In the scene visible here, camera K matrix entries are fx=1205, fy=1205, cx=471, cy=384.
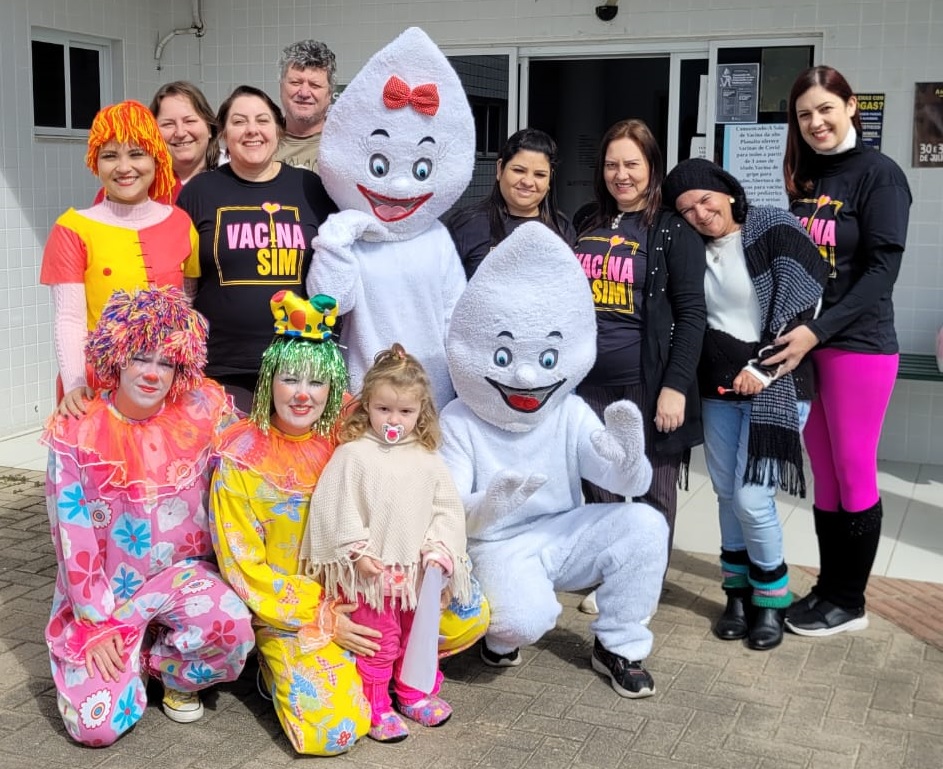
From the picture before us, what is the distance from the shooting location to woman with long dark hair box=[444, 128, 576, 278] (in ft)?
14.5

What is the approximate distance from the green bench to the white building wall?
95mm

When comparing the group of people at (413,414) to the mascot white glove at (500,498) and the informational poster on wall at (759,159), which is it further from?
the informational poster on wall at (759,159)

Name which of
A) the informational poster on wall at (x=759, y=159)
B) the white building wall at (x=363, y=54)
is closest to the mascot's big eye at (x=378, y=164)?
→ the informational poster on wall at (x=759, y=159)

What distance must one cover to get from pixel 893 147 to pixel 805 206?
3.00m

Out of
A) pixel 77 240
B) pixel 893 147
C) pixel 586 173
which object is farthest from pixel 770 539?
pixel 586 173

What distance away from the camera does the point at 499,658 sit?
429 cm

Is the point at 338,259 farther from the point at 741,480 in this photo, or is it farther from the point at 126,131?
the point at 741,480

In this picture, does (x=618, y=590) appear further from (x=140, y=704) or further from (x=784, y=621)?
(x=140, y=704)

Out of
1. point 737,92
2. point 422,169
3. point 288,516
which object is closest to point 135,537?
point 288,516

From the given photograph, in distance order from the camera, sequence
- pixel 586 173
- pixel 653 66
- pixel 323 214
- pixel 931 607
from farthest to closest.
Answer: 1. pixel 586 173
2. pixel 653 66
3. pixel 931 607
4. pixel 323 214

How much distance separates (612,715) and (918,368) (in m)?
3.84

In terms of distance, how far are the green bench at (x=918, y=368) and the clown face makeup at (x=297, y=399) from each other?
3983 mm

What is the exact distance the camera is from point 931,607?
16.3ft

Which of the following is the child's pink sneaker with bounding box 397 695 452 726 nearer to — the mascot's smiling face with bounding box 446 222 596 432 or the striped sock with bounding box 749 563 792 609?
the mascot's smiling face with bounding box 446 222 596 432
